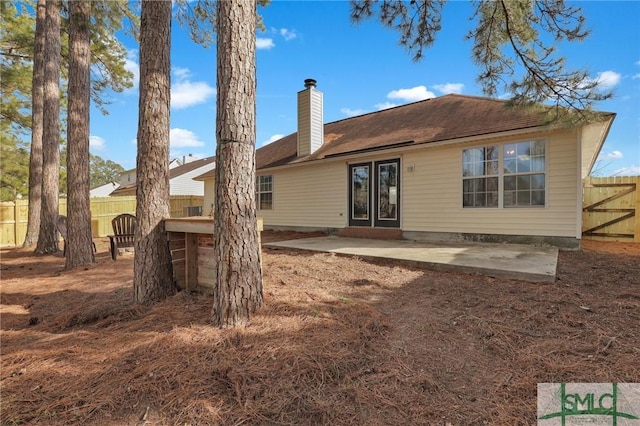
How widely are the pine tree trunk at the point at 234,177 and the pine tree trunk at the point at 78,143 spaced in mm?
5100

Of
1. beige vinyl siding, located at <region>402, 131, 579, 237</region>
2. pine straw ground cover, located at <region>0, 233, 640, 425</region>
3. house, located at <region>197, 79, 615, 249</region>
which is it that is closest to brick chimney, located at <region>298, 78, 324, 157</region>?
house, located at <region>197, 79, 615, 249</region>

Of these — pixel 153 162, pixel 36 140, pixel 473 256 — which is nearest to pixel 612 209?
pixel 473 256

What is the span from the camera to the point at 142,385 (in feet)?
6.43

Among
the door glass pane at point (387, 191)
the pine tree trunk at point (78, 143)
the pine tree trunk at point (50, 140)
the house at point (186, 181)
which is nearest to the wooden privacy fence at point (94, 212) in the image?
the pine tree trunk at point (50, 140)

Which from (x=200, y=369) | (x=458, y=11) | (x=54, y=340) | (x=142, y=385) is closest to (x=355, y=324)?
(x=200, y=369)

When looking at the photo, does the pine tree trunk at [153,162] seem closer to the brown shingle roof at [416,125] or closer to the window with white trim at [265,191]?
the brown shingle roof at [416,125]

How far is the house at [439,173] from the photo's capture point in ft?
22.2

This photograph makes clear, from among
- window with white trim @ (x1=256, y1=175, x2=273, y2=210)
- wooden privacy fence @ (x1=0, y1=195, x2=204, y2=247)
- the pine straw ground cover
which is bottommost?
the pine straw ground cover

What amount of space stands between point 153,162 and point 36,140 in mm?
9538

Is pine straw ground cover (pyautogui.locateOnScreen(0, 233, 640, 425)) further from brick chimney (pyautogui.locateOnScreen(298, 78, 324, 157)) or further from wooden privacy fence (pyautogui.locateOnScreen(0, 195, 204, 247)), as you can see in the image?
wooden privacy fence (pyautogui.locateOnScreen(0, 195, 204, 247))

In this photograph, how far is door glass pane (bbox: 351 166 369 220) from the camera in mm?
9609

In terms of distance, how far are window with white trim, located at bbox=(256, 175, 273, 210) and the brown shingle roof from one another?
0.57 m

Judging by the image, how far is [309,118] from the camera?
1129 cm

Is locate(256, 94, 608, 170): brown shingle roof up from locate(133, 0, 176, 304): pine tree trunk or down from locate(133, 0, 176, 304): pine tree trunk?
up
